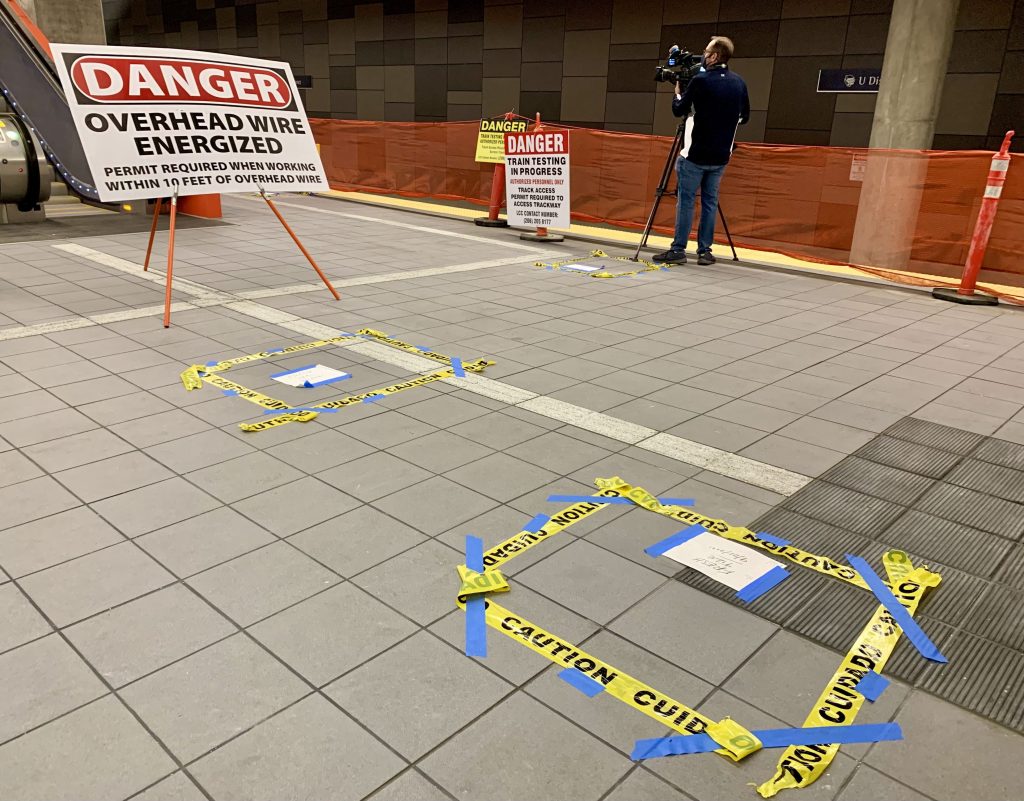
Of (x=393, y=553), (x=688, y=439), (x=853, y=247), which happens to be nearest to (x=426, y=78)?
(x=853, y=247)

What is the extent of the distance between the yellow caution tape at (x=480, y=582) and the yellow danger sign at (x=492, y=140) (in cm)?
983

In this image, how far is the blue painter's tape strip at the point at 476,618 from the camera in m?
2.61

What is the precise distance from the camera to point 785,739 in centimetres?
226

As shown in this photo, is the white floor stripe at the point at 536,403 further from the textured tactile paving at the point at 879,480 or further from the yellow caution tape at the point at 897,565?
the yellow caution tape at the point at 897,565

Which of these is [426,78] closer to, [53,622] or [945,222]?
[945,222]

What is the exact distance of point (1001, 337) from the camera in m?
6.62

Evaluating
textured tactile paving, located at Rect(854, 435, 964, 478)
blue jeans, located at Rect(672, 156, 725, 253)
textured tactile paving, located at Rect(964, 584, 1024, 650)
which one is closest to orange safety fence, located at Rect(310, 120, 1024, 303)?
blue jeans, located at Rect(672, 156, 725, 253)

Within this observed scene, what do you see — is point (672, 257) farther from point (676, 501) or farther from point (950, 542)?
point (950, 542)

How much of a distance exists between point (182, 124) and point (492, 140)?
22.1 ft

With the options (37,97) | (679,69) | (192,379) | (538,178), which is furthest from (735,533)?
(37,97)

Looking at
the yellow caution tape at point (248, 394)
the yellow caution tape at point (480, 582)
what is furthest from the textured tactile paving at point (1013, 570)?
the yellow caution tape at point (248, 394)

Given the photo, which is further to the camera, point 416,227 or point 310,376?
point 416,227

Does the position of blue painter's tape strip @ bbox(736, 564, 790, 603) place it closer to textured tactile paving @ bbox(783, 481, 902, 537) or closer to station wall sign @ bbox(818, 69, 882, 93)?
textured tactile paving @ bbox(783, 481, 902, 537)

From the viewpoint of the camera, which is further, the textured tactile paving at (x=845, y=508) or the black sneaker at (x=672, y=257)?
the black sneaker at (x=672, y=257)
